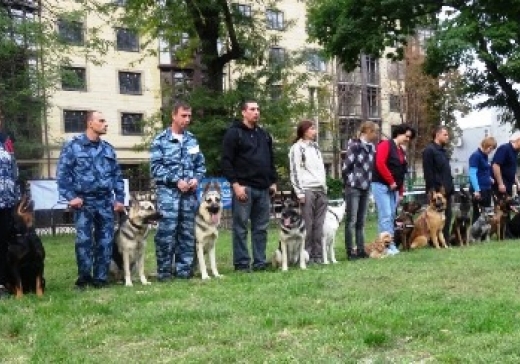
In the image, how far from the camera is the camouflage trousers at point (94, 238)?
739cm

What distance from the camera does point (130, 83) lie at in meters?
40.4

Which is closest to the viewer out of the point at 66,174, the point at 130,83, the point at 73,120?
the point at 66,174

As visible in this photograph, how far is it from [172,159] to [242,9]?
53.1ft

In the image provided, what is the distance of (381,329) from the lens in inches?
184

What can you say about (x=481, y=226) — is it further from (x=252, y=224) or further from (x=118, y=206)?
(x=118, y=206)

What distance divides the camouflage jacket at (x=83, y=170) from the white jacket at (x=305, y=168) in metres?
2.59

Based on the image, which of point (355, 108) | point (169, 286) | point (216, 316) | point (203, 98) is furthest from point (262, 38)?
point (355, 108)

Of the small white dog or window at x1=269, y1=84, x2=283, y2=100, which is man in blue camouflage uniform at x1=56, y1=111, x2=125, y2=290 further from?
window at x1=269, y1=84, x2=283, y2=100

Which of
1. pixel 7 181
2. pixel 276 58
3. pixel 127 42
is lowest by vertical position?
pixel 7 181

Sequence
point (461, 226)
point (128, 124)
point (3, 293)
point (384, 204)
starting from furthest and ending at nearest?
point (128, 124), point (461, 226), point (384, 204), point (3, 293)

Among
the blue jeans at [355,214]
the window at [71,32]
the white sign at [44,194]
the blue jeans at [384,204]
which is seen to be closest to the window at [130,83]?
the window at [71,32]

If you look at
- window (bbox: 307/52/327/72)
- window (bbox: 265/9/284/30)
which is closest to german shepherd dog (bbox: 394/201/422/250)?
window (bbox: 307/52/327/72)

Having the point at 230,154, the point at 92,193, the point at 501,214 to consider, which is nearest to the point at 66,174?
the point at 92,193

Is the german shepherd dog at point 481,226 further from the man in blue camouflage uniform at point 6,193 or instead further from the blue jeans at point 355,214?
the man in blue camouflage uniform at point 6,193
